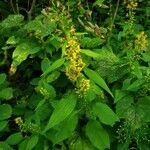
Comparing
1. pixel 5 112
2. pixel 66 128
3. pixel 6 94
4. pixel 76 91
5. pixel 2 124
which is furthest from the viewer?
pixel 6 94

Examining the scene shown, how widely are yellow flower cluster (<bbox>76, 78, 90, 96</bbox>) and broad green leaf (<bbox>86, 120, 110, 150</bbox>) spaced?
0.30 meters

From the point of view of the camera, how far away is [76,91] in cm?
272

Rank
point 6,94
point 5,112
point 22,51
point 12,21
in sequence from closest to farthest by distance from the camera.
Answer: point 5,112
point 6,94
point 22,51
point 12,21

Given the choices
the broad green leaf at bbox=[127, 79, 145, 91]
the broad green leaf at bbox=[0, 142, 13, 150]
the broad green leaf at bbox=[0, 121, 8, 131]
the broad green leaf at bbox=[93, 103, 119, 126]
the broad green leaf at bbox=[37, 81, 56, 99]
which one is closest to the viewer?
the broad green leaf at bbox=[93, 103, 119, 126]

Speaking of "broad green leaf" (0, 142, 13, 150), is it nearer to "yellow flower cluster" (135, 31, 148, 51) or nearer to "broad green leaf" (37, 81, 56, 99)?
"broad green leaf" (37, 81, 56, 99)

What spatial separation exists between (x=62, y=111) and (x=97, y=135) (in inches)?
15.0

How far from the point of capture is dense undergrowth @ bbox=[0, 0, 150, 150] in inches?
110

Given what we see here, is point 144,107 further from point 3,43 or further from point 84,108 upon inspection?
point 3,43

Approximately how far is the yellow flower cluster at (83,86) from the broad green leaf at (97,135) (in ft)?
1.00

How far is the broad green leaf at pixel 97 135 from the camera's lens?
284cm

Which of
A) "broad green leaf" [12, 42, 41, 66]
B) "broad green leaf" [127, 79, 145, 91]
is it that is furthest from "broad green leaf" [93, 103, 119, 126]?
"broad green leaf" [12, 42, 41, 66]

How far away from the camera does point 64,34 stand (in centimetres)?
375

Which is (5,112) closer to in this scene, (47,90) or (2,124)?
(2,124)

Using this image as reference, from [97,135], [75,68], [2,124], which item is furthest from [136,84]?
[2,124]
